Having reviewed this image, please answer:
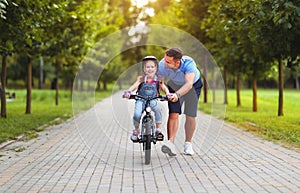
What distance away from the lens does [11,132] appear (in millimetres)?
14641

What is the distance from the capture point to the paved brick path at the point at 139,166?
7.38 metres

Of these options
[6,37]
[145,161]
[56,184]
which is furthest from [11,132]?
[56,184]

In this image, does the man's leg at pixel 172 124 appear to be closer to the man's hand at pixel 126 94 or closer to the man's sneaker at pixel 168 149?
the man's sneaker at pixel 168 149

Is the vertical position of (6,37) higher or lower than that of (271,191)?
higher

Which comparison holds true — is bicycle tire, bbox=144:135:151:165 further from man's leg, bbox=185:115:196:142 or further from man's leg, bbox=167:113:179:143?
man's leg, bbox=185:115:196:142

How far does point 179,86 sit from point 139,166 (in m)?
1.74

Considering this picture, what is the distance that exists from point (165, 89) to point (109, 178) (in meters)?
2.15

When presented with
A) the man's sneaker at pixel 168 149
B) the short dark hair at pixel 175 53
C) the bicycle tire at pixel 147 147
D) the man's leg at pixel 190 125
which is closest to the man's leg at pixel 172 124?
the man's sneaker at pixel 168 149

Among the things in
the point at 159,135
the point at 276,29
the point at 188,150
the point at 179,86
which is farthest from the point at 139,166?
the point at 276,29

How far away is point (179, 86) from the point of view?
1002cm

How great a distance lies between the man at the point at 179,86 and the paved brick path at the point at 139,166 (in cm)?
39

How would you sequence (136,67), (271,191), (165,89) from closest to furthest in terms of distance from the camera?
(271,191)
(165,89)
(136,67)

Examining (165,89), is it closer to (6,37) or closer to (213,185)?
(213,185)

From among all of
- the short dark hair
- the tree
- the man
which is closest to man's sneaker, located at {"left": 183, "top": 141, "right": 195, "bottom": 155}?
the man
